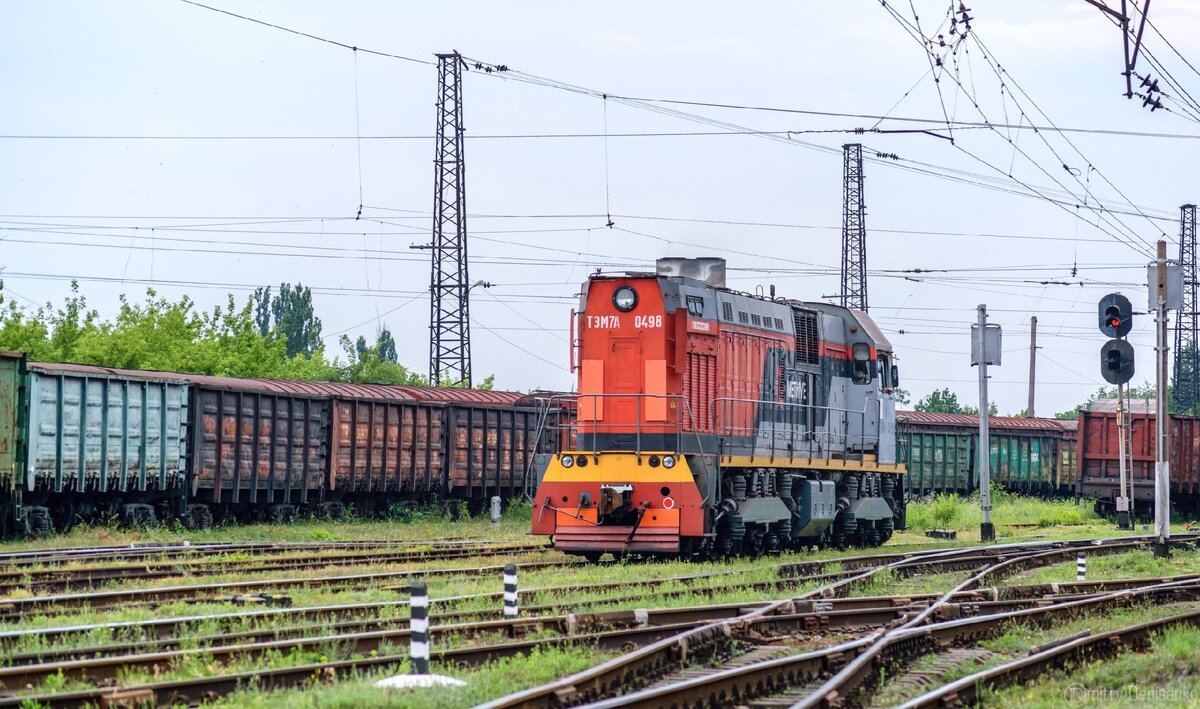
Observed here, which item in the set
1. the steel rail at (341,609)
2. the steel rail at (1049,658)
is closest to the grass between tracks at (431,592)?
the steel rail at (341,609)

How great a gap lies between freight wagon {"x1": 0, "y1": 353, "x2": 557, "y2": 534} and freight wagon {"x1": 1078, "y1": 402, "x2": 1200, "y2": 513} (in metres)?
14.3

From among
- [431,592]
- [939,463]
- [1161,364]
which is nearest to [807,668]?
[431,592]

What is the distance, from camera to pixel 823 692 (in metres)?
8.73

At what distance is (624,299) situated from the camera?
19.1 meters

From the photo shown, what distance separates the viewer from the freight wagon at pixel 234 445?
22.2 metres

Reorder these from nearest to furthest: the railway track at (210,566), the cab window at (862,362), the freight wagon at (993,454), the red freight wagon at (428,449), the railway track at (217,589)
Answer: the railway track at (217,589) → the railway track at (210,566) → the cab window at (862,362) → the red freight wagon at (428,449) → the freight wagon at (993,454)

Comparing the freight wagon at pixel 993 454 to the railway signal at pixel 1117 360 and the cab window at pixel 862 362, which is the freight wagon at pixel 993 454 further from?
the railway signal at pixel 1117 360

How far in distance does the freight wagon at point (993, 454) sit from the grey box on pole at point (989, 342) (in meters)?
12.7

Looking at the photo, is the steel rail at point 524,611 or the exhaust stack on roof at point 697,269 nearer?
the steel rail at point 524,611

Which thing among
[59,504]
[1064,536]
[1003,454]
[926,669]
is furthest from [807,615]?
[1003,454]

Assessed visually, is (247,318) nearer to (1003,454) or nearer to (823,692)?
(1003,454)

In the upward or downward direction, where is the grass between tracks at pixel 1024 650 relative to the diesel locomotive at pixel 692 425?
downward

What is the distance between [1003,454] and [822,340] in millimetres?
25831

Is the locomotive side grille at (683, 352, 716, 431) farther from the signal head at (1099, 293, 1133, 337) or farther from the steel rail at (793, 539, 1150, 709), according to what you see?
the signal head at (1099, 293, 1133, 337)
